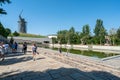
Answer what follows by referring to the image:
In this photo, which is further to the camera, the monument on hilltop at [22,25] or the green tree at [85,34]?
the monument on hilltop at [22,25]

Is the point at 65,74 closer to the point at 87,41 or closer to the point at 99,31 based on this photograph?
the point at 87,41

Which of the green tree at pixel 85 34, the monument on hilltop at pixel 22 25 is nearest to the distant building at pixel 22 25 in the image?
the monument on hilltop at pixel 22 25

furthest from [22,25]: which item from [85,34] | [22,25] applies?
[85,34]

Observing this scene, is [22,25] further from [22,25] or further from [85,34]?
[85,34]

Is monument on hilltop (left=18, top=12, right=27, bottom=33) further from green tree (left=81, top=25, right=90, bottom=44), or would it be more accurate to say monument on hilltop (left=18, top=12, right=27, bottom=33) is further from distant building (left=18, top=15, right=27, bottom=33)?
green tree (left=81, top=25, right=90, bottom=44)

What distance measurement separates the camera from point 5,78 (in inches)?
467

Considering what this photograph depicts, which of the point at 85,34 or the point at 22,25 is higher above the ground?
the point at 22,25

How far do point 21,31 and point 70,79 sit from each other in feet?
389

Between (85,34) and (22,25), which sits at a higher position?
(22,25)

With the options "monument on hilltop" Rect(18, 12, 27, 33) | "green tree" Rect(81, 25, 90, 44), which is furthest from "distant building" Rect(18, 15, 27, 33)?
"green tree" Rect(81, 25, 90, 44)

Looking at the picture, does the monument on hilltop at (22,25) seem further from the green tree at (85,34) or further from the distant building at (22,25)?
the green tree at (85,34)

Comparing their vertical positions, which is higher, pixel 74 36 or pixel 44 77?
pixel 74 36

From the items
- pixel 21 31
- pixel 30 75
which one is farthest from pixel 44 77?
pixel 21 31

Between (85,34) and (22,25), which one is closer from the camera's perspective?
(85,34)
